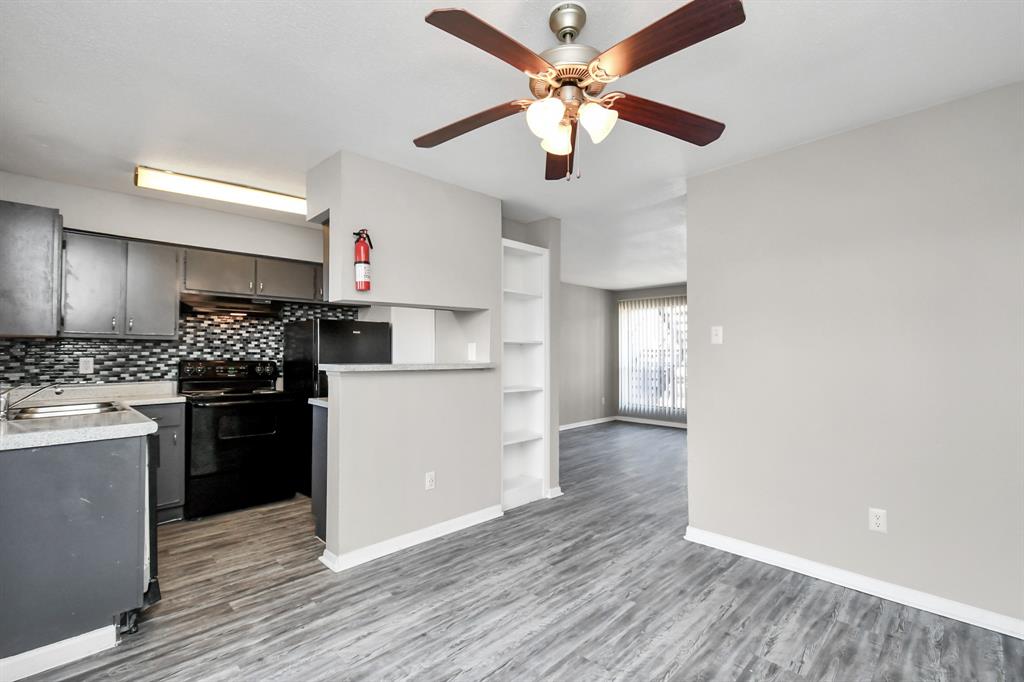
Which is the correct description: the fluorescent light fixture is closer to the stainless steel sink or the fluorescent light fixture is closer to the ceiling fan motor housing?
the stainless steel sink

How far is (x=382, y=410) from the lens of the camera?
10.1 feet

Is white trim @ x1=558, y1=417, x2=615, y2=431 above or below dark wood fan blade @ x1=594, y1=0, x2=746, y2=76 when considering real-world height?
below

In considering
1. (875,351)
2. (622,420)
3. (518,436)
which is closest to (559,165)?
(875,351)

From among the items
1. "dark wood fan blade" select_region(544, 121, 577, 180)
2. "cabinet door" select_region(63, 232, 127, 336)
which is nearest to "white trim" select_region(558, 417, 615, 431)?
"cabinet door" select_region(63, 232, 127, 336)

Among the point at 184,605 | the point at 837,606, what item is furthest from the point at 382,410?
the point at 837,606

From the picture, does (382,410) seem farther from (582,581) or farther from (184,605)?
(582,581)

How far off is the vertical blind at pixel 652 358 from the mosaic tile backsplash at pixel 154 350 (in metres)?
5.56

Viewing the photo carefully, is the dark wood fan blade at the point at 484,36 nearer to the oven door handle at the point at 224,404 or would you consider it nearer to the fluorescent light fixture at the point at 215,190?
the fluorescent light fixture at the point at 215,190

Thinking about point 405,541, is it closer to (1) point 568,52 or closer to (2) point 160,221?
(1) point 568,52

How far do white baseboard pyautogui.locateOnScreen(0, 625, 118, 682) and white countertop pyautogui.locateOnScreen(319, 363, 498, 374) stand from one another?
1.49 meters

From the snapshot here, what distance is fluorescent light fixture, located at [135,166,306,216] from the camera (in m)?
3.16

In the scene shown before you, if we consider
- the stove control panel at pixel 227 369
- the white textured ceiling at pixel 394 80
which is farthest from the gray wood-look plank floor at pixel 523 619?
the white textured ceiling at pixel 394 80

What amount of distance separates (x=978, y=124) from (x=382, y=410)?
3.49 metres

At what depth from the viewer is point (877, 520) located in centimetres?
256
